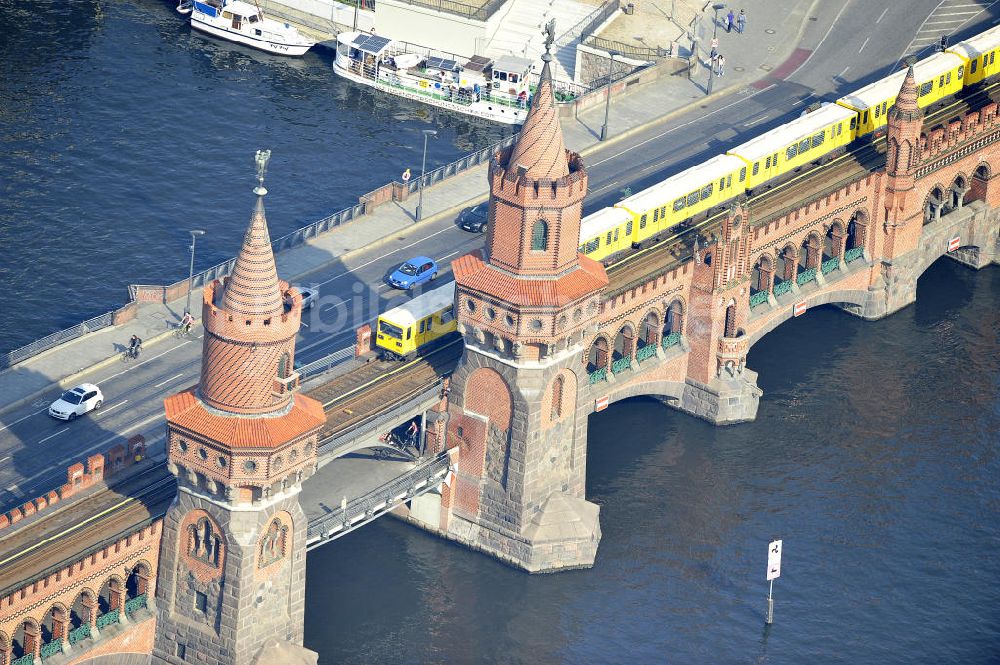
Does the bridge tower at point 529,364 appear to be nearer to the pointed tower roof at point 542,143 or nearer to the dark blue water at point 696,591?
the pointed tower roof at point 542,143

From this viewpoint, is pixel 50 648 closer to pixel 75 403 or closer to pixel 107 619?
pixel 107 619

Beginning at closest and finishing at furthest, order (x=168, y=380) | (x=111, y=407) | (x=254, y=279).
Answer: (x=254, y=279) < (x=111, y=407) < (x=168, y=380)

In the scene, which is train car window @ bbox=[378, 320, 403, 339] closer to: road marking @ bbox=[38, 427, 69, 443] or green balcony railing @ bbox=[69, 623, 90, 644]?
road marking @ bbox=[38, 427, 69, 443]

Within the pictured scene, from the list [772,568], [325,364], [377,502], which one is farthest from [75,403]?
[772,568]

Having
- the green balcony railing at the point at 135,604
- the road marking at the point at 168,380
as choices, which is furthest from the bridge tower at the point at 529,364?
the green balcony railing at the point at 135,604

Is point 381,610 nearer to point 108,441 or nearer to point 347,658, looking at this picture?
point 347,658

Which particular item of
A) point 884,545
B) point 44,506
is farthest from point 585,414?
point 44,506
